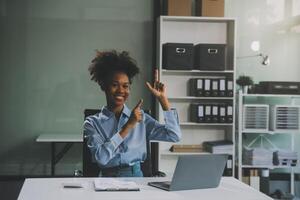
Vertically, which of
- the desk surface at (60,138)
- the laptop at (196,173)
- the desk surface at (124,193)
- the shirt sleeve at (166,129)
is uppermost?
the shirt sleeve at (166,129)

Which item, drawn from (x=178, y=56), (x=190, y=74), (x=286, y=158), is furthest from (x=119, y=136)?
(x=286, y=158)

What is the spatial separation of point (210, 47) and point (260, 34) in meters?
0.79

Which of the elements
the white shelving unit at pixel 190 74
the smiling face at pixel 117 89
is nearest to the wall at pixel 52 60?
the white shelving unit at pixel 190 74

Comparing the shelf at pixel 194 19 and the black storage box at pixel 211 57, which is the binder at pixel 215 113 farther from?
the shelf at pixel 194 19

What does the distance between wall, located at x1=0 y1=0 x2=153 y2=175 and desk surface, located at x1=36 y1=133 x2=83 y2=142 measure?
137 mm

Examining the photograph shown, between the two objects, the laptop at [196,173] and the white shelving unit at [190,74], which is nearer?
the laptop at [196,173]

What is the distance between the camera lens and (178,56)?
5.05 metres

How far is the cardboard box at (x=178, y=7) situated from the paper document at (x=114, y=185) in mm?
→ 2840

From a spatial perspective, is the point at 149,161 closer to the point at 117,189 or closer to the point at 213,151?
the point at 117,189

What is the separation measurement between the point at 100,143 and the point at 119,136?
14cm

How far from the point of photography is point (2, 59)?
5.18 metres

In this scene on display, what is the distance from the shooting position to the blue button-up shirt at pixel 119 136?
3.23 meters

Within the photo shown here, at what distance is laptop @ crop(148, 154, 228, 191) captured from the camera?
2.46 metres

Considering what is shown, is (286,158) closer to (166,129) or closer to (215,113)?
(215,113)
